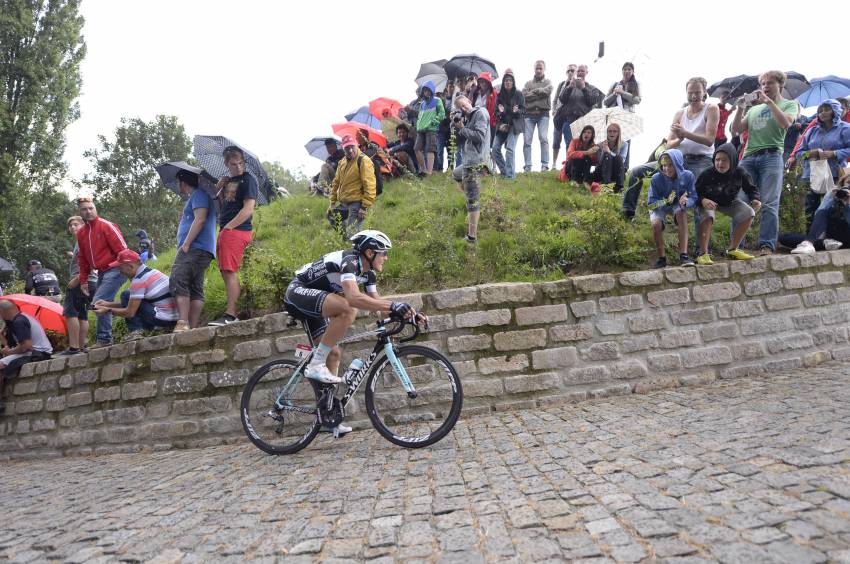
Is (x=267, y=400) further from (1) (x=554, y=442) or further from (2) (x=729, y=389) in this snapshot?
(2) (x=729, y=389)

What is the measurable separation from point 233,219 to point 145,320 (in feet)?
5.65

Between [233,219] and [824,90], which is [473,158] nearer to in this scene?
[233,219]

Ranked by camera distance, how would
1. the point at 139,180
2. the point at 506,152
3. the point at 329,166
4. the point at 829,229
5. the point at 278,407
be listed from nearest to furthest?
the point at 278,407 < the point at 829,229 < the point at 506,152 < the point at 329,166 < the point at 139,180

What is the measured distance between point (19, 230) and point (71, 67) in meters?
7.50

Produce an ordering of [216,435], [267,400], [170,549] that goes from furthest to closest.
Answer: [216,435], [267,400], [170,549]

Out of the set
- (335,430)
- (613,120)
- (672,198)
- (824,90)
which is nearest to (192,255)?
(335,430)

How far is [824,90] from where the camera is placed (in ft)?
35.1

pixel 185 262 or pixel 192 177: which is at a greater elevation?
pixel 192 177

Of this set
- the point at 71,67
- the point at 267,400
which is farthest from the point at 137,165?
the point at 267,400

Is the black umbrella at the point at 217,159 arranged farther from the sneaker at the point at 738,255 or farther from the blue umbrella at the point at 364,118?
the blue umbrella at the point at 364,118

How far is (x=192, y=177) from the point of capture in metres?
6.41

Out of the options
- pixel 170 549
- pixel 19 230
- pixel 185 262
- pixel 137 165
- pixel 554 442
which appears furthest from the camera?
pixel 137 165

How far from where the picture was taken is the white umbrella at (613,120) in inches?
364

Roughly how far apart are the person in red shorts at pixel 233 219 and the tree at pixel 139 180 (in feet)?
85.2
